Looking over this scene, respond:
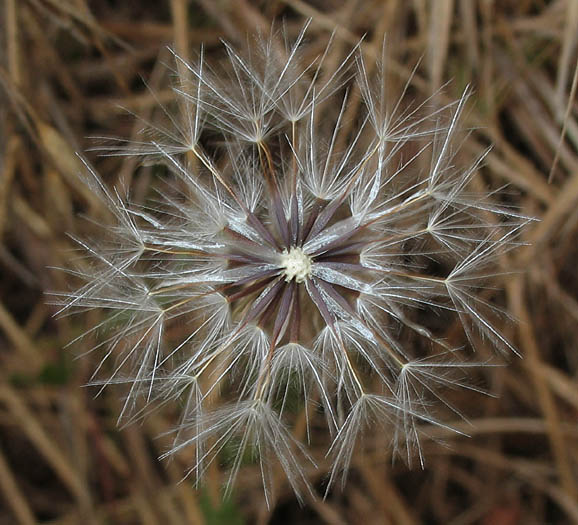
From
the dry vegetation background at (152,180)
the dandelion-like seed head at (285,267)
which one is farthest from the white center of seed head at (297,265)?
the dry vegetation background at (152,180)

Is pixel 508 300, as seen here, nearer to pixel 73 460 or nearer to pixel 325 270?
pixel 325 270

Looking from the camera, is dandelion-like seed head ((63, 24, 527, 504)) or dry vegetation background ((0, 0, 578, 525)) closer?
dandelion-like seed head ((63, 24, 527, 504))

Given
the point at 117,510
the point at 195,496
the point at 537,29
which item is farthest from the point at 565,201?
the point at 117,510

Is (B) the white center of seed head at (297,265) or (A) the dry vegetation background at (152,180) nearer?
(B) the white center of seed head at (297,265)

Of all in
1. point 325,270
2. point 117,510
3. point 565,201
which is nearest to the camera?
point 325,270

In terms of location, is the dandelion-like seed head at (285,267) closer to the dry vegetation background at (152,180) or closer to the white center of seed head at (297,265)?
the white center of seed head at (297,265)

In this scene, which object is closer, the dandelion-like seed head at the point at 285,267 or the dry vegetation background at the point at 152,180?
the dandelion-like seed head at the point at 285,267

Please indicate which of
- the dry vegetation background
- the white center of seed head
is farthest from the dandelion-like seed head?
the dry vegetation background

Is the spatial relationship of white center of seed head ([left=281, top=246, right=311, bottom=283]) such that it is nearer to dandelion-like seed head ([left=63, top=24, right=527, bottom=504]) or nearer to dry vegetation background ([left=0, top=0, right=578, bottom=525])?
dandelion-like seed head ([left=63, top=24, right=527, bottom=504])
